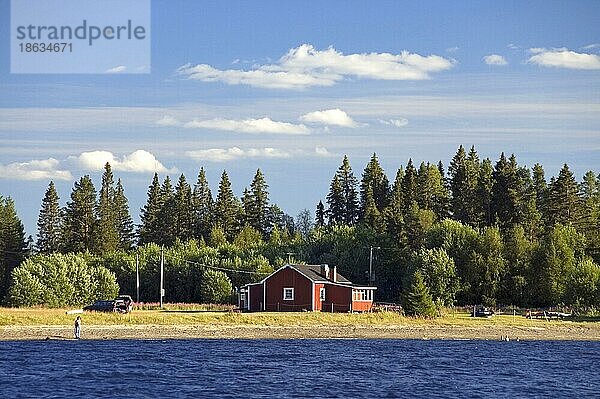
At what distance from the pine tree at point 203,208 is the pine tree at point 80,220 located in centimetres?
1524

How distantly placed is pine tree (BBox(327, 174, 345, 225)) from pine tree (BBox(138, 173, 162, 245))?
2246 cm

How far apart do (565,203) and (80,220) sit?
55788mm

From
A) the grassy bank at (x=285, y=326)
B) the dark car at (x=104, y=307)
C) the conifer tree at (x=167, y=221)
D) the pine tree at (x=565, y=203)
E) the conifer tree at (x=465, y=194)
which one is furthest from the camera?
the conifer tree at (x=167, y=221)

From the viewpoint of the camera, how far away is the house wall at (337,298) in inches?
3155

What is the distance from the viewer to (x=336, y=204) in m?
122

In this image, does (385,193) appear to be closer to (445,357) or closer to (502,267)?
(502,267)

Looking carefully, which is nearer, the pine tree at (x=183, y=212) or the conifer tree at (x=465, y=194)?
the conifer tree at (x=465, y=194)

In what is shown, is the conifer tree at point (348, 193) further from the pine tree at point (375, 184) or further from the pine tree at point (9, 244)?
the pine tree at point (9, 244)

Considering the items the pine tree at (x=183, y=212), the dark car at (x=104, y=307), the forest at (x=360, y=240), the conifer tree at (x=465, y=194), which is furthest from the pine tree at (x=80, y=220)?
the conifer tree at (x=465, y=194)

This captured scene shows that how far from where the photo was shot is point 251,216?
121000 mm

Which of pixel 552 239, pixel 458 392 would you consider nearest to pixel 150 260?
pixel 552 239

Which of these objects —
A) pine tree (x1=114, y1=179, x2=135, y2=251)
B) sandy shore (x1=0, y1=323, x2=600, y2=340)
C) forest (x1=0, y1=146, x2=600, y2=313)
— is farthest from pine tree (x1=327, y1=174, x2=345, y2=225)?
sandy shore (x1=0, y1=323, x2=600, y2=340)

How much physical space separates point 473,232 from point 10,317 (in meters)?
45.8

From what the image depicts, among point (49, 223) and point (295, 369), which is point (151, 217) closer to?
point (49, 223)
